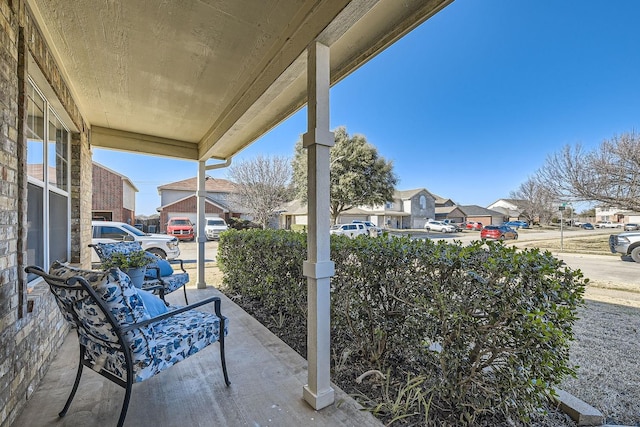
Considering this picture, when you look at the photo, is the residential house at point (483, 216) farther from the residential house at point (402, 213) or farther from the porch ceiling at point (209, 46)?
the porch ceiling at point (209, 46)

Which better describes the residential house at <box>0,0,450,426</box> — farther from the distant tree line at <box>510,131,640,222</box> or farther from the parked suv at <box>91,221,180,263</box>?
the distant tree line at <box>510,131,640,222</box>

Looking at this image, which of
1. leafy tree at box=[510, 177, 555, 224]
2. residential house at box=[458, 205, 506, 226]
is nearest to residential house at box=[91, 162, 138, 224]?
leafy tree at box=[510, 177, 555, 224]

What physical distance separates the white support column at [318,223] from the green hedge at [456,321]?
44 cm

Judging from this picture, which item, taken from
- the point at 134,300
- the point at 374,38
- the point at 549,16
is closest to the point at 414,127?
the point at 549,16

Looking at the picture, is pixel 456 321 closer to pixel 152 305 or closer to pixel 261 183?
pixel 152 305

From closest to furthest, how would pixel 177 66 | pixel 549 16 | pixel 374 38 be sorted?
pixel 374 38
pixel 177 66
pixel 549 16

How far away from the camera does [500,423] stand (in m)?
1.81

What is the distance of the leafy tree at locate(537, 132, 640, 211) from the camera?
10.8 metres

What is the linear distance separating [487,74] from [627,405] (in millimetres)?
11004

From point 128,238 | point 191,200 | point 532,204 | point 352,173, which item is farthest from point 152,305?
point 532,204

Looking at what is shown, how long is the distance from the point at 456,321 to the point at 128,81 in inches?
148

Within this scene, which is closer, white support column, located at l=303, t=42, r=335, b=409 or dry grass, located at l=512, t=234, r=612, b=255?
white support column, located at l=303, t=42, r=335, b=409

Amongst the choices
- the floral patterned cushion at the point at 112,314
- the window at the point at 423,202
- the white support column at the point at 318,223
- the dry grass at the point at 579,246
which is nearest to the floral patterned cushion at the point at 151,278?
the floral patterned cushion at the point at 112,314

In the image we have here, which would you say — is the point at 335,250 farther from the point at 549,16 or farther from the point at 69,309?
the point at 549,16
